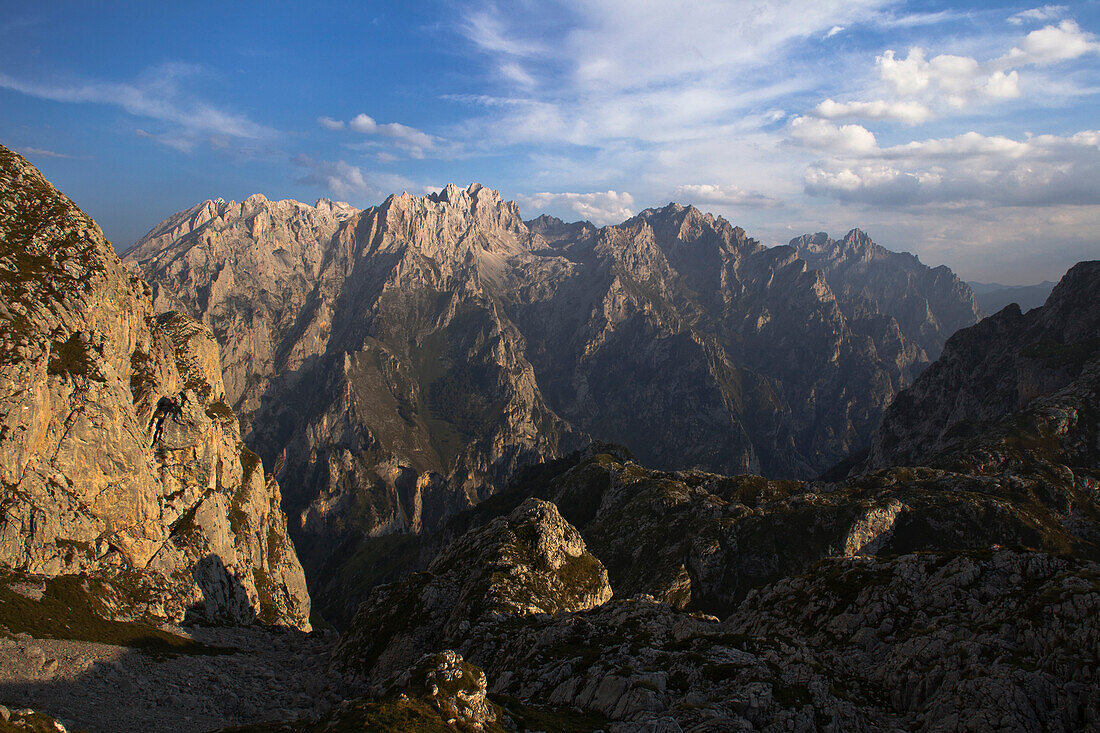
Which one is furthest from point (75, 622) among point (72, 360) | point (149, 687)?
point (72, 360)

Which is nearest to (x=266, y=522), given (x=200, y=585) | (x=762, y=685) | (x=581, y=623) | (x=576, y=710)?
(x=200, y=585)

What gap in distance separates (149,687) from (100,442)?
192 ft

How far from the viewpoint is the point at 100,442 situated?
107812 mm

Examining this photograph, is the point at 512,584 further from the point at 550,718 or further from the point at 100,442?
the point at 100,442

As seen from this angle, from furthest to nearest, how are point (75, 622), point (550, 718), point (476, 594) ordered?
point (75, 622) → point (476, 594) → point (550, 718)

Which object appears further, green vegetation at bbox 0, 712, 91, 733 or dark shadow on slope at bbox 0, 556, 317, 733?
dark shadow on slope at bbox 0, 556, 317, 733

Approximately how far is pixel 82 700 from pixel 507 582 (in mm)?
49696

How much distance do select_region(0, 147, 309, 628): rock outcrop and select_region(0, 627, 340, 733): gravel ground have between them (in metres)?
25.3

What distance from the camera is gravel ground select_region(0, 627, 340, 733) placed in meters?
59.2

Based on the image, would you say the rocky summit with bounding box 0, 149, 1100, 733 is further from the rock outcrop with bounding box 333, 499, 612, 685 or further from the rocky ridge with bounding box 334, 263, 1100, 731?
the rock outcrop with bounding box 333, 499, 612, 685

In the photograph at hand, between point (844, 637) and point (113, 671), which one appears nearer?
point (844, 637)

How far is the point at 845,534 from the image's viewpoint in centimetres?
12219

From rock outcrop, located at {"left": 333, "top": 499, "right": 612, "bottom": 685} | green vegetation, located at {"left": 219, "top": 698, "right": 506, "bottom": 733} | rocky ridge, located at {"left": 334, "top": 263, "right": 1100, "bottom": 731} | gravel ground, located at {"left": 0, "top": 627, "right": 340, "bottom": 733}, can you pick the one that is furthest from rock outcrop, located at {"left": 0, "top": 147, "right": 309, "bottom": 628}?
green vegetation, located at {"left": 219, "top": 698, "right": 506, "bottom": 733}

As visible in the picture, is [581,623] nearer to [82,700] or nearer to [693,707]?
[693,707]
